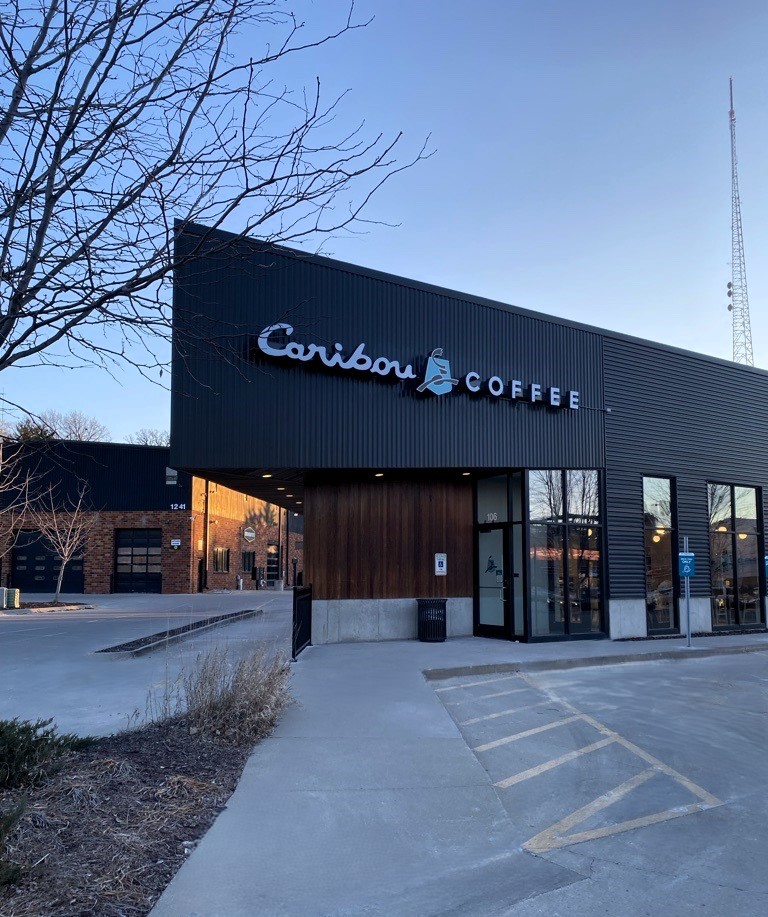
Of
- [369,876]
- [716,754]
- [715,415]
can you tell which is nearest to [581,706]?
[716,754]

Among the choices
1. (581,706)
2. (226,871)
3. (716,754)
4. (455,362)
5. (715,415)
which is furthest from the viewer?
(715,415)

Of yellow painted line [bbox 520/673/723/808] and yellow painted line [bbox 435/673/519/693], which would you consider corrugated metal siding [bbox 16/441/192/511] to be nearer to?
yellow painted line [bbox 435/673/519/693]

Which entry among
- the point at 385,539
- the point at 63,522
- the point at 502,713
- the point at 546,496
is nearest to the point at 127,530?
the point at 63,522

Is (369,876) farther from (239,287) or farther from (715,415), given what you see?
(715,415)

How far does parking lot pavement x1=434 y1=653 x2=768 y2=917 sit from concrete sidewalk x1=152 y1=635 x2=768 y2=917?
274mm

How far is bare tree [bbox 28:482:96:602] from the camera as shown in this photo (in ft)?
→ 102

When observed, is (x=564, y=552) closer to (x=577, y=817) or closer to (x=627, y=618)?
(x=627, y=618)

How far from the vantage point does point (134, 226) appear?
506cm

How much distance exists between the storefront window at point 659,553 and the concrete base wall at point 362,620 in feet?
20.3

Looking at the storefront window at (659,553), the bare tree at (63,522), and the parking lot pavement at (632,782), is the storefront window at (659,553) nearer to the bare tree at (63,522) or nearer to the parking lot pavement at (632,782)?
the parking lot pavement at (632,782)

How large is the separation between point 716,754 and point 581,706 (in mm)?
2632

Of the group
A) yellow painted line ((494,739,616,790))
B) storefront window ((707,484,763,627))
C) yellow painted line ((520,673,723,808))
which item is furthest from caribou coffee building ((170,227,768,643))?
yellow painted line ((494,739,616,790))

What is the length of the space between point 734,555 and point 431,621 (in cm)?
1032

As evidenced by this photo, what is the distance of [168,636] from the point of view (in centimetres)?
1305
